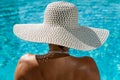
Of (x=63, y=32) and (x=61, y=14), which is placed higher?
(x=61, y=14)

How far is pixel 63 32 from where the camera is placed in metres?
2.01

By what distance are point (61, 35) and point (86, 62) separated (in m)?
0.24

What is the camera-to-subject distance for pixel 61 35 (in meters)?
1.99

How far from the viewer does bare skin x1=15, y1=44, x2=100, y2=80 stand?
6.35ft

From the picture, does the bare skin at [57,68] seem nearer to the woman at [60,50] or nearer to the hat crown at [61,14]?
the woman at [60,50]

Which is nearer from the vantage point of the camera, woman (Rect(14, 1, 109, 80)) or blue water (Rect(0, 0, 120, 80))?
woman (Rect(14, 1, 109, 80))

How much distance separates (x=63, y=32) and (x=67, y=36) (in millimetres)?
46

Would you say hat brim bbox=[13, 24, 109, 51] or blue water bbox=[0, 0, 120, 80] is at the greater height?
hat brim bbox=[13, 24, 109, 51]

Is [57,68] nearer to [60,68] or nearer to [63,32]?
[60,68]

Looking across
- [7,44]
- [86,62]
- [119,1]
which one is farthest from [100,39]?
[119,1]

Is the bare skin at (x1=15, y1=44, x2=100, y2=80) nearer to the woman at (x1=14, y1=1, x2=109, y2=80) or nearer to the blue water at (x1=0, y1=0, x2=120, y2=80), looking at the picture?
the woman at (x1=14, y1=1, x2=109, y2=80)

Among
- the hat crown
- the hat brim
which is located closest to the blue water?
the hat brim

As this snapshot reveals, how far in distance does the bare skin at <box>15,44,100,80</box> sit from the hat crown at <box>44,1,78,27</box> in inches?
6.7

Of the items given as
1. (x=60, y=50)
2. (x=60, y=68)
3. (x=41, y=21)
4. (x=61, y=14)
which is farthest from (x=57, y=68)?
(x=41, y=21)
